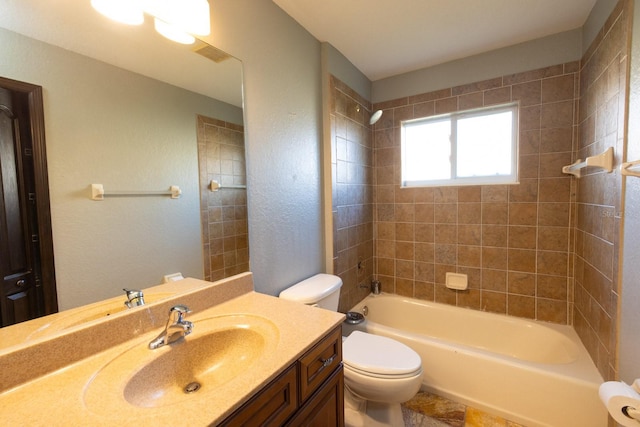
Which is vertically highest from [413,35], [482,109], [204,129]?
[413,35]

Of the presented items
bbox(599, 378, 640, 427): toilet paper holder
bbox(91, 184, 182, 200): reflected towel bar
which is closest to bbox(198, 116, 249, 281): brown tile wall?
bbox(91, 184, 182, 200): reflected towel bar

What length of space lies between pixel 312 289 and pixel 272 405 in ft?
3.01

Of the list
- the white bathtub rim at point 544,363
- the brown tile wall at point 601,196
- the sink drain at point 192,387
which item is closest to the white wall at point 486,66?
the brown tile wall at point 601,196

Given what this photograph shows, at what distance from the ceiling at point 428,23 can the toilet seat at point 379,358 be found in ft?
6.56

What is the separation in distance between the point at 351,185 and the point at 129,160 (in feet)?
5.30

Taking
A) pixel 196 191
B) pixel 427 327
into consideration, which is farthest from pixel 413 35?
pixel 427 327

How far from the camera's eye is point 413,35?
1896mm

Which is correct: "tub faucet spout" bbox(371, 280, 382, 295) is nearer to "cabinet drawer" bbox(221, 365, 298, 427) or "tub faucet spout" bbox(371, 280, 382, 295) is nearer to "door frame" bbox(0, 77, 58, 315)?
"cabinet drawer" bbox(221, 365, 298, 427)

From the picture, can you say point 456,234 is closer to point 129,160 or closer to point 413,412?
point 413,412

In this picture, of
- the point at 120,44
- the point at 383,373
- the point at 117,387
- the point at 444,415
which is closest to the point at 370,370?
the point at 383,373

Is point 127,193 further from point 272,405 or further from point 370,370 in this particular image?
point 370,370

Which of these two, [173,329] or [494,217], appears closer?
Result: [173,329]

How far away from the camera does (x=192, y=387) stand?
0.87m

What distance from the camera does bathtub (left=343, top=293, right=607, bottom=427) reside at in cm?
145
